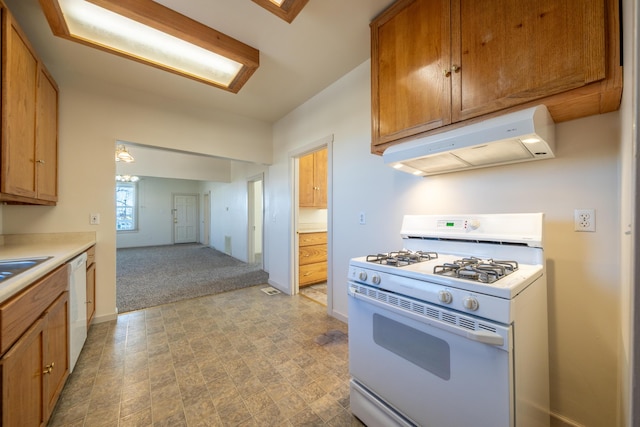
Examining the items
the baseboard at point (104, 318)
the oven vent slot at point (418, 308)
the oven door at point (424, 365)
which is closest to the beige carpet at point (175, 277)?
the baseboard at point (104, 318)

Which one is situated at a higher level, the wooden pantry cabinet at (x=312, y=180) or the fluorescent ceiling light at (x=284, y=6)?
the fluorescent ceiling light at (x=284, y=6)

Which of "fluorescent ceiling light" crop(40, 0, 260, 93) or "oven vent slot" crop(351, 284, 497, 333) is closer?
"oven vent slot" crop(351, 284, 497, 333)

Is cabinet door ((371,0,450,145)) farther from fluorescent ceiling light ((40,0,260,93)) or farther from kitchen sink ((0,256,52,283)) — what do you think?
kitchen sink ((0,256,52,283))

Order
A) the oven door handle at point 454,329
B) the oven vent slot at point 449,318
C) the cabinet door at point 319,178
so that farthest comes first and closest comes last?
the cabinet door at point 319,178 → the oven vent slot at point 449,318 → the oven door handle at point 454,329

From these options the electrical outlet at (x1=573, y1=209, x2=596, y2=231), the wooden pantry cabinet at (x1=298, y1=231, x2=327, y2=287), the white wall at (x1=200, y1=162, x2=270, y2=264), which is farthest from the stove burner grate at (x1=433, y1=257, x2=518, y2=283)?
the white wall at (x1=200, y1=162, x2=270, y2=264)

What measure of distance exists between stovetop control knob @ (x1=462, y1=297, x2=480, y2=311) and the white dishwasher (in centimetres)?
234

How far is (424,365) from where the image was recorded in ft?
3.64

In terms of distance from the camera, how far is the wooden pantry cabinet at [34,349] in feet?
3.03

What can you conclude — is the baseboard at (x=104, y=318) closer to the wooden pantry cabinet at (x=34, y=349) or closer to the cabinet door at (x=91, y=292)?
the cabinet door at (x=91, y=292)

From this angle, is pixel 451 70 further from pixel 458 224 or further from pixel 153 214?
pixel 153 214

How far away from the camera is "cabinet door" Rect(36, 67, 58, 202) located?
6.52 ft

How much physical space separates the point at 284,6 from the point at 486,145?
1.52m

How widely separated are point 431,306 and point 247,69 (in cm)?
238

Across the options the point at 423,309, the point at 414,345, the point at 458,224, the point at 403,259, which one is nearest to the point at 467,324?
the point at 423,309
